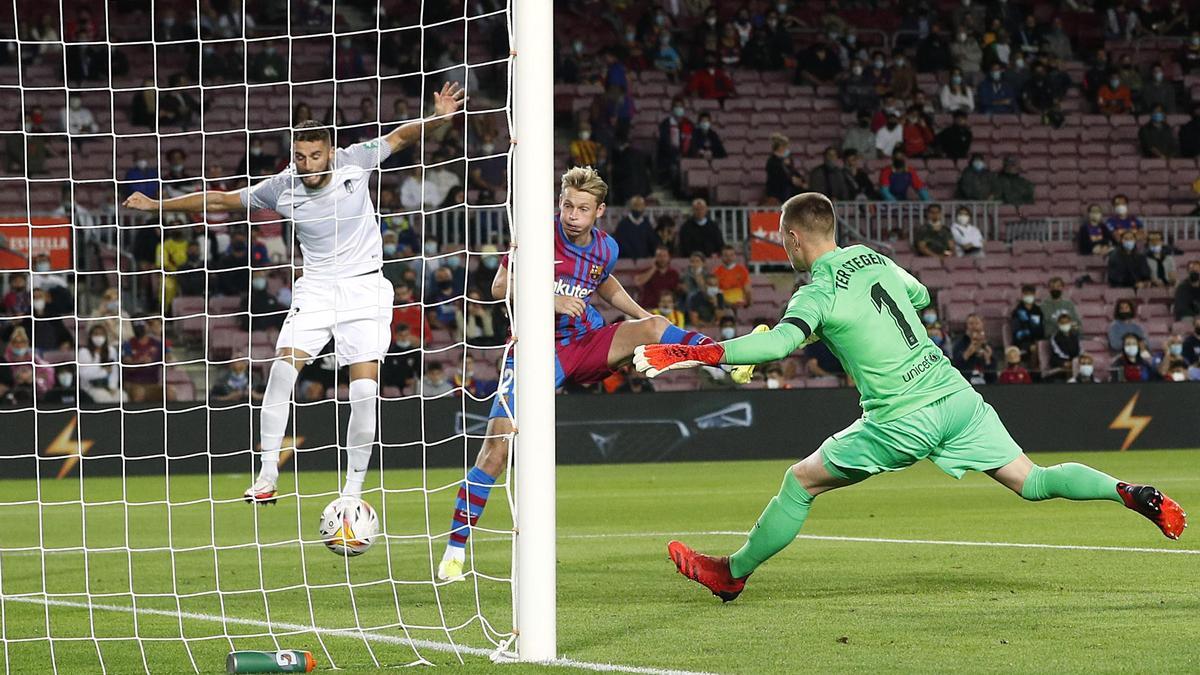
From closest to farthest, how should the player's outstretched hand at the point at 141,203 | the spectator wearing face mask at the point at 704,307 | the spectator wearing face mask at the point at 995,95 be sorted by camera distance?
the player's outstretched hand at the point at 141,203
the spectator wearing face mask at the point at 704,307
the spectator wearing face mask at the point at 995,95

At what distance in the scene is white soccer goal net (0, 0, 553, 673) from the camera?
22.3 feet

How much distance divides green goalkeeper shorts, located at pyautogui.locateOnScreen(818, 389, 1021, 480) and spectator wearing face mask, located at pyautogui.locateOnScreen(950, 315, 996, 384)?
1270cm

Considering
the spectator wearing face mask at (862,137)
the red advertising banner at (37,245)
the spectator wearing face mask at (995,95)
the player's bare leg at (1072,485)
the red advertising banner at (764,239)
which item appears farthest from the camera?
the spectator wearing face mask at (995,95)

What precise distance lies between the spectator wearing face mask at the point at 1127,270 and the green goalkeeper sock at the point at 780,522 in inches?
629

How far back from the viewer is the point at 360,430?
8.16 meters

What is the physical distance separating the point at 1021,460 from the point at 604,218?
47.2 ft

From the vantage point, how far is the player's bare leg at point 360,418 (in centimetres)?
788

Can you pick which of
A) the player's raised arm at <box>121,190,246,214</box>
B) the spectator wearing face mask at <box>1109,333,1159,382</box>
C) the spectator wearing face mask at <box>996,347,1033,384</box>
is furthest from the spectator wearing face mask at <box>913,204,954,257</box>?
the player's raised arm at <box>121,190,246,214</box>

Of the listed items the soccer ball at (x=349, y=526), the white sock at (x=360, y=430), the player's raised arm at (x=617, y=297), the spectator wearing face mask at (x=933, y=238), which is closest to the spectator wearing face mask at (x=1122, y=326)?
the spectator wearing face mask at (x=933, y=238)

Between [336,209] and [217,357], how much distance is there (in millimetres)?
11101

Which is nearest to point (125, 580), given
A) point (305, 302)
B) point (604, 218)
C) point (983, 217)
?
point (305, 302)

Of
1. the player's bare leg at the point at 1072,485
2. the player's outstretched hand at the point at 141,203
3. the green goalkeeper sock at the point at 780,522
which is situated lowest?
the green goalkeeper sock at the point at 780,522

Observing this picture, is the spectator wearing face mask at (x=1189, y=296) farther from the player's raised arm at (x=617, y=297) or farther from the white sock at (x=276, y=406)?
the white sock at (x=276, y=406)


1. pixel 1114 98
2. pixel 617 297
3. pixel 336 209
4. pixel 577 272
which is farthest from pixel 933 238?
pixel 336 209
